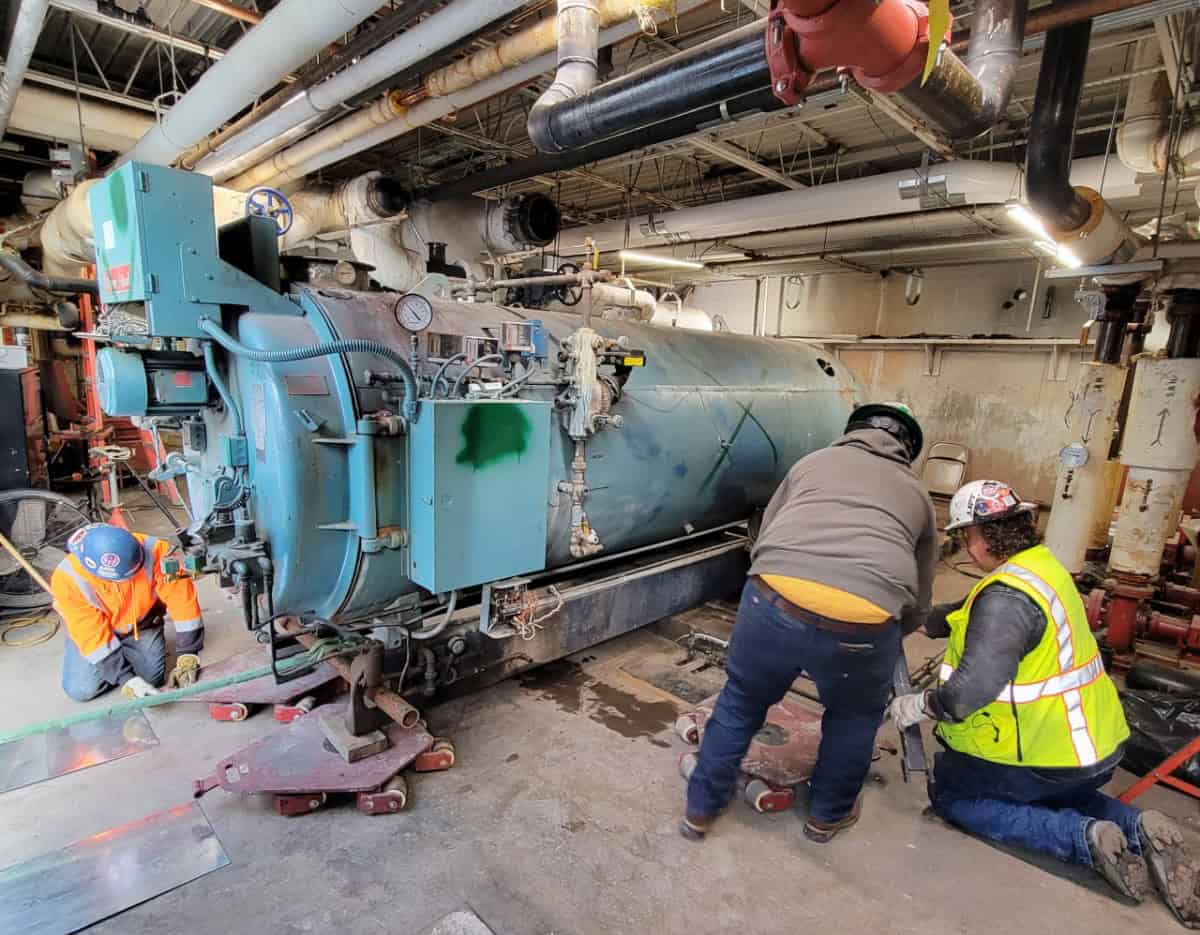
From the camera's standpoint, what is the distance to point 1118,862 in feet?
5.80

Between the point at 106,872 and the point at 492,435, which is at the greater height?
the point at 492,435

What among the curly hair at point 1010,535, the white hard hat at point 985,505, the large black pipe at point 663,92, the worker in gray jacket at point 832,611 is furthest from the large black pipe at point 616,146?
the curly hair at point 1010,535

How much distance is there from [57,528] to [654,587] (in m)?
3.87

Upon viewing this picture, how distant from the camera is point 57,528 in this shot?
3990 mm

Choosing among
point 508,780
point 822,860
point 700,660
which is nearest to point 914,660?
point 700,660

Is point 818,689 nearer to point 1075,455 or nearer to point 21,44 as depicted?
point 1075,455

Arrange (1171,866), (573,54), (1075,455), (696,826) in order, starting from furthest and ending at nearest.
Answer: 1. (1075,455)
2. (573,54)
3. (696,826)
4. (1171,866)

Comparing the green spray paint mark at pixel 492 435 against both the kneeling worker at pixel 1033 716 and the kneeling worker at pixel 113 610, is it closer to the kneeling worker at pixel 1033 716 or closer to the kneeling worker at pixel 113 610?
the kneeling worker at pixel 1033 716

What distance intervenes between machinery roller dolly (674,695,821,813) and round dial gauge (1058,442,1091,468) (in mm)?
2236

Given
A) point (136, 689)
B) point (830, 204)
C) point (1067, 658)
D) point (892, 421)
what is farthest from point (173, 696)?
point (830, 204)

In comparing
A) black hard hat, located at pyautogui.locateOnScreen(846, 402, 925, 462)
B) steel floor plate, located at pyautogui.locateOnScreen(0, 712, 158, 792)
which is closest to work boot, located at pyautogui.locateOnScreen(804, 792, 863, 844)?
black hard hat, located at pyautogui.locateOnScreen(846, 402, 925, 462)

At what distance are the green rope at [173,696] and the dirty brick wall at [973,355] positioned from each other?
21.5ft

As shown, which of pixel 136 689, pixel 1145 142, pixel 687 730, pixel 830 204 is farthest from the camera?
pixel 830 204

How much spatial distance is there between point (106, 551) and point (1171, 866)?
A: 3.94 metres
